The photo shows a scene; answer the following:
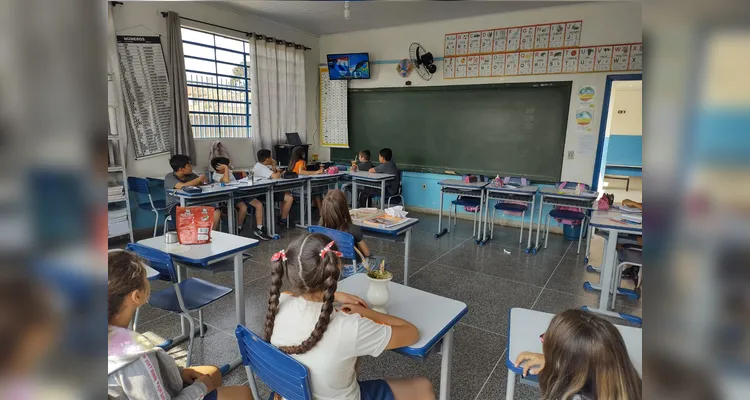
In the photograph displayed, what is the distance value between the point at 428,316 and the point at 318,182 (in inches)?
173

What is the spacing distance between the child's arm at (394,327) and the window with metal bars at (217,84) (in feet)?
16.3

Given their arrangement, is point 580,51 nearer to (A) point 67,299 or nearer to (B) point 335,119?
(B) point 335,119

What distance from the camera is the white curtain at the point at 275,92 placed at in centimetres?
608

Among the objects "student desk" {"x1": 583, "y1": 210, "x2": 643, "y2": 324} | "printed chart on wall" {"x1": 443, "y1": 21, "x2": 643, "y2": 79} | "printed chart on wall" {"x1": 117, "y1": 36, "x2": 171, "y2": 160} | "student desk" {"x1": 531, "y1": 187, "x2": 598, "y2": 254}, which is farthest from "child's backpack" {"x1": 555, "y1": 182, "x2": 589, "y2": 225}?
"printed chart on wall" {"x1": 117, "y1": 36, "x2": 171, "y2": 160}

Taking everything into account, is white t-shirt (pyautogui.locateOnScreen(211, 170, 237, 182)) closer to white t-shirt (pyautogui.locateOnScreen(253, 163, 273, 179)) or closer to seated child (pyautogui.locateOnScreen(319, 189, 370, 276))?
white t-shirt (pyautogui.locateOnScreen(253, 163, 273, 179))

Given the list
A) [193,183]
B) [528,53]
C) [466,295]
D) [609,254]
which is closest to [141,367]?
[466,295]

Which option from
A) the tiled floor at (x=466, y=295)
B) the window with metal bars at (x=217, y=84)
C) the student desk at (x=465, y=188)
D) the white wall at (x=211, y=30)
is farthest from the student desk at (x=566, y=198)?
the window with metal bars at (x=217, y=84)

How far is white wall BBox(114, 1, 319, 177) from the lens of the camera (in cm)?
463

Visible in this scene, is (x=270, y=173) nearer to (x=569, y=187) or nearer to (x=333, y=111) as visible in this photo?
(x=333, y=111)

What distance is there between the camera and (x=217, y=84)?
5.80 metres

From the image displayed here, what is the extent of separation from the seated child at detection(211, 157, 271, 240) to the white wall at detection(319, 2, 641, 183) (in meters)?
3.00

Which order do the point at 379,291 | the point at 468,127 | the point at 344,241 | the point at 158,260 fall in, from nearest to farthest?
the point at 379,291
the point at 158,260
the point at 344,241
the point at 468,127

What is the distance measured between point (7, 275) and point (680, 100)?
0.39m

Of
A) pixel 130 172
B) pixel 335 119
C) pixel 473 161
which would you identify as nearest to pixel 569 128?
pixel 473 161
